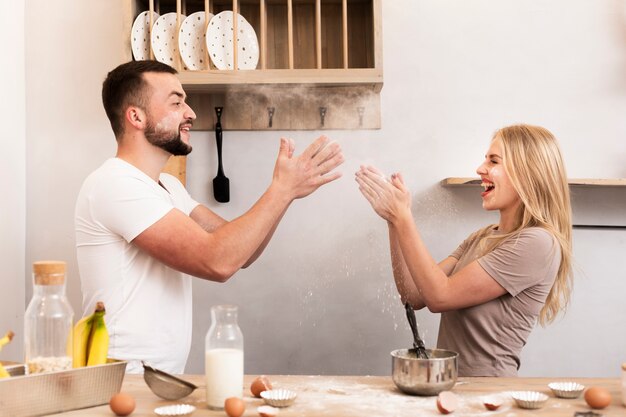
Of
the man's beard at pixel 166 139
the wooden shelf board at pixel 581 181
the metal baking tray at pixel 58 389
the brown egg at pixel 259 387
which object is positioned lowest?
the brown egg at pixel 259 387

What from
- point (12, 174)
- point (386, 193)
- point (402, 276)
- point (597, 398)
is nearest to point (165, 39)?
point (12, 174)

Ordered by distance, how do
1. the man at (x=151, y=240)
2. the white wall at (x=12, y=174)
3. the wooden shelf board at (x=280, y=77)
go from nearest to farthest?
1. the man at (x=151, y=240)
2. the wooden shelf board at (x=280, y=77)
3. the white wall at (x=12, y=174)

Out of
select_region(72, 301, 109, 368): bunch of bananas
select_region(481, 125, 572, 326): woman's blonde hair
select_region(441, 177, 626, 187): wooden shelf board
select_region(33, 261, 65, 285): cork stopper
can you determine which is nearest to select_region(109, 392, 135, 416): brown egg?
select_region(72, 301, 109, 368): bunch of bananas

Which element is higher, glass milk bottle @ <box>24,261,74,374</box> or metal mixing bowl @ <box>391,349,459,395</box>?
glass milk bottle @ <box>24,261,74,374</box>

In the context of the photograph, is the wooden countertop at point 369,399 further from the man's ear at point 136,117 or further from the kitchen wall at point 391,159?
the kitchen wall at point 391,159

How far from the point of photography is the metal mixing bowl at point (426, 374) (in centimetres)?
146

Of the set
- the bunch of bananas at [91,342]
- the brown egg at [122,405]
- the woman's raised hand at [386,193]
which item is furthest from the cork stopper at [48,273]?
the woman's raised hand at [386,193]

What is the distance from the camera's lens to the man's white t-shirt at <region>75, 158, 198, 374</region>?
72.6 inches

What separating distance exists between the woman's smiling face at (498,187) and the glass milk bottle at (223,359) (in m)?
1.06

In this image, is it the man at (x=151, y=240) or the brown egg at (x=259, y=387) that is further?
the man at (x=151, y=240)

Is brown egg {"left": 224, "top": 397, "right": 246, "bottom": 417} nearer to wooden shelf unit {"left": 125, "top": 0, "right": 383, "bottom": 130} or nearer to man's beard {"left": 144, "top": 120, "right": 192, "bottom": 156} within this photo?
man's beard {"left": 144, "top": 120, "right": 192, "bottom": 156}

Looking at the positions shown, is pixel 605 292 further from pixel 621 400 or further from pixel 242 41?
pixel 242 41

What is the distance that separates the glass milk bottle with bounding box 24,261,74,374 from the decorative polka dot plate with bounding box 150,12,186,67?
138 centimetres

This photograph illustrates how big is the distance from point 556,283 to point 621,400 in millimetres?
706
